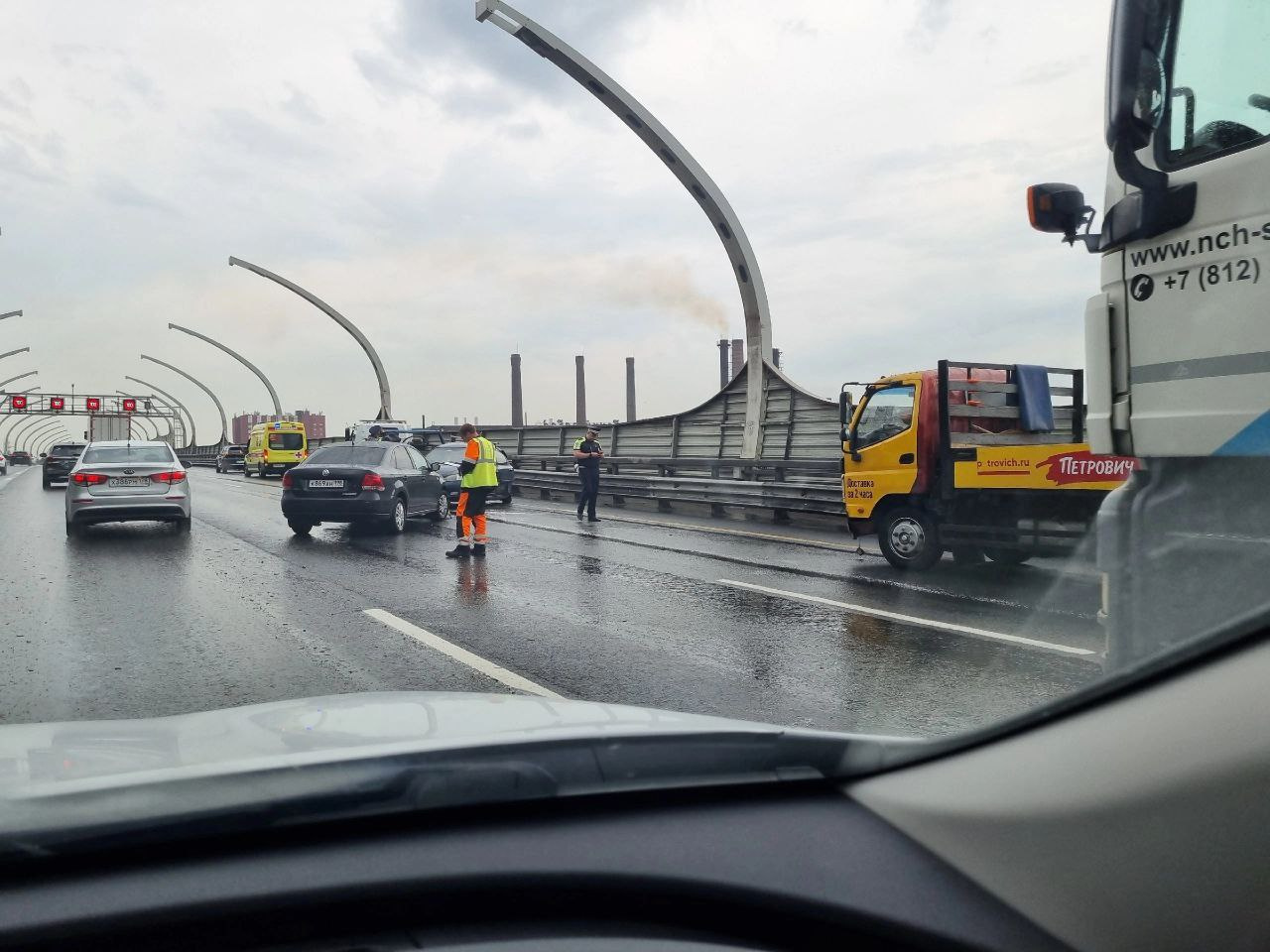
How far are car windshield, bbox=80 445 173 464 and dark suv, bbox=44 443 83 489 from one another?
1914cm

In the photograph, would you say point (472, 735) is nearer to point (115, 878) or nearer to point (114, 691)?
point (115, 878)

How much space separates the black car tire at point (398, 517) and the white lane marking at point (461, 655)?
7.58 meters

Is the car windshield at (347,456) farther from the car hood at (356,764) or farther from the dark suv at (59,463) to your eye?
the dark suv at (59,463)

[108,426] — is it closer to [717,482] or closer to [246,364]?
[246,364]

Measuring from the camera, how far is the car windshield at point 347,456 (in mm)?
15887

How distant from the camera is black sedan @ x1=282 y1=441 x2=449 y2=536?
15242mm

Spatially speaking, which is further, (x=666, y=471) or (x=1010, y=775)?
(x=666, y=471)

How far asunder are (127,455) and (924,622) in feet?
43.7

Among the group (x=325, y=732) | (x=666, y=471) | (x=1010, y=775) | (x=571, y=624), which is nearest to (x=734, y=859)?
(x=1010, y=775)

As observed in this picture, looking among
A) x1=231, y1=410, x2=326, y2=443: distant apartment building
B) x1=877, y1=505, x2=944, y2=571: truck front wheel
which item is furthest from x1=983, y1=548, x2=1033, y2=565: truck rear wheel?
x1=231, y1=410, x2=326, y2=443: distant apartment building

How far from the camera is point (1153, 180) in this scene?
355 cm

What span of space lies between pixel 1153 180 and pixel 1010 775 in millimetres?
2854

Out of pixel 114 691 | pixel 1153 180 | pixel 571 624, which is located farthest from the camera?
pixel 571 624

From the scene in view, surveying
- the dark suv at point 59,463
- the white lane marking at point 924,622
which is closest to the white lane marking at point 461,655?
the white lane marking at point 924,622
